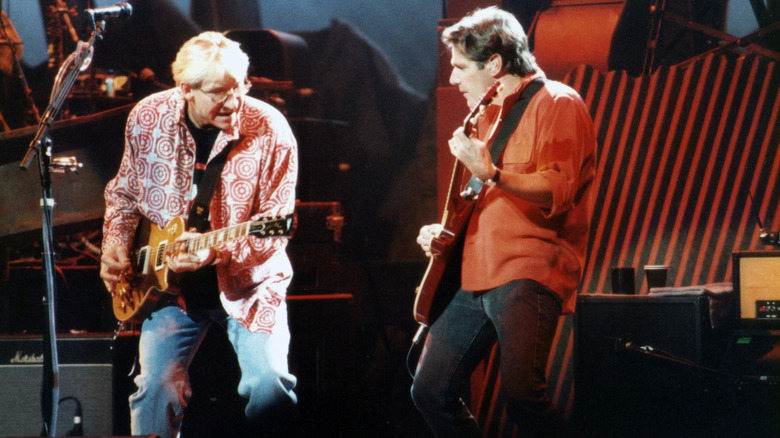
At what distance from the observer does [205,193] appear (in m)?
2.98

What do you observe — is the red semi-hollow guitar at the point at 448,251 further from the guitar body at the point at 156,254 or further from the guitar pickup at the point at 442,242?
the guitar body at the point at 156,254

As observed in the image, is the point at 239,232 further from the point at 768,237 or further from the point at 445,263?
the point at 768,237

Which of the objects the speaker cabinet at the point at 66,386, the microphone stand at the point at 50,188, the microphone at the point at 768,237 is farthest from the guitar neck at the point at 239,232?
the microphone at the point at 768,237

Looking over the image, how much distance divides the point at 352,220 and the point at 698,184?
2525 mm

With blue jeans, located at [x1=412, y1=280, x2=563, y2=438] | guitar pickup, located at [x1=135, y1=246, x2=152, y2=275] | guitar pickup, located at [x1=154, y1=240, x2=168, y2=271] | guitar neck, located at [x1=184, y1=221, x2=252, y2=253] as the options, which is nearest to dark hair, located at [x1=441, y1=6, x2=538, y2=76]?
blue jeans, located at [x1=412, y1=280, x2=563, y2=438]

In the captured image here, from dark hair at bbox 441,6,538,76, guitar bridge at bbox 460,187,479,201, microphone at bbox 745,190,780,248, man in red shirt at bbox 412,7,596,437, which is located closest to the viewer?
man in red shirt at bbox 412,7,596,437

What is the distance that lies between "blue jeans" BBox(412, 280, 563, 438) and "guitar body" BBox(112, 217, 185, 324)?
114 centimetres

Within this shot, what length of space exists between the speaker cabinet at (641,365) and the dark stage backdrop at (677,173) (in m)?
0.50

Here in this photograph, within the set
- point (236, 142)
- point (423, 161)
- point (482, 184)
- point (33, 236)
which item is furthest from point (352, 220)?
point (482, 184)

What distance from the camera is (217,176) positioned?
2.99 metres

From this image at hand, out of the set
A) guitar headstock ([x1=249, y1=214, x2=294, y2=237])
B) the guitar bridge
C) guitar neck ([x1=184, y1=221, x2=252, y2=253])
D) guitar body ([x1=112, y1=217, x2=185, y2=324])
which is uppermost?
the guitar bridge

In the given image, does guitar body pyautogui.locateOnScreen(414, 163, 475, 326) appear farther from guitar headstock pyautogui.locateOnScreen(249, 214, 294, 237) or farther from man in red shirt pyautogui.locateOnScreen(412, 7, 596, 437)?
guitar headstock pyautogui.locateOnScreen(249, 214, 294, 237)

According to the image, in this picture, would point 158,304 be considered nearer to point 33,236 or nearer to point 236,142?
point 236,142

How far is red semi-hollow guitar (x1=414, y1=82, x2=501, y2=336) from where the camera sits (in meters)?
2.55
